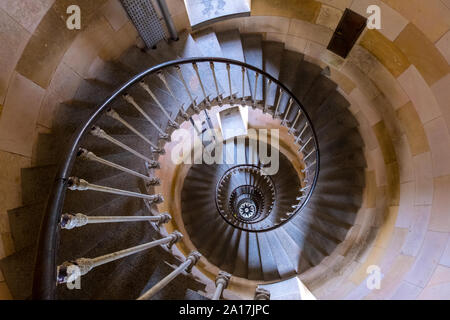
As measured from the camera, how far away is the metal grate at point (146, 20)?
3207 millimetres

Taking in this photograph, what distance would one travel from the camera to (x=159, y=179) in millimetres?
3066

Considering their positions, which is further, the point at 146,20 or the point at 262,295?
the point at 146,20

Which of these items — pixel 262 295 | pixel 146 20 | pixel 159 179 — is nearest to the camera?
pixel 262 295

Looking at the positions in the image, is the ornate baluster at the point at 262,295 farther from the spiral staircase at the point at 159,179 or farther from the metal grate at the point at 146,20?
the metal grate at the point at 146,20

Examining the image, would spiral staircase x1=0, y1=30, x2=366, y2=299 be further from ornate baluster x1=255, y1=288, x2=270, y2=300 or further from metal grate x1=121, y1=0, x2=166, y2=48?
ornate baluster x1=255, y1=288, x2=270, y2=300

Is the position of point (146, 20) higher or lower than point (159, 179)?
higher

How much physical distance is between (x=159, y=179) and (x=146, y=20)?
2.25m

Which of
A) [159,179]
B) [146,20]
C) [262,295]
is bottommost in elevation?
[262,295]

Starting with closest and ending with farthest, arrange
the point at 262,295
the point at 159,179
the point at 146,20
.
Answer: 1. the point at 262,295
2. the point at 159,179
3. the point at 146,20

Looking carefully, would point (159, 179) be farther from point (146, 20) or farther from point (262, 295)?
point (146, 20)

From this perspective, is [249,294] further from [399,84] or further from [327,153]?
[399,84]

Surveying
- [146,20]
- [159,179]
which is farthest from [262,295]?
[146,20]

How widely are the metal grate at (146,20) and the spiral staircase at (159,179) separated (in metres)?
0.18

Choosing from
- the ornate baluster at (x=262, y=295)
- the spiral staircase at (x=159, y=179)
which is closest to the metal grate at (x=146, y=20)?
the spiral staircase at (x=159, y=179)
